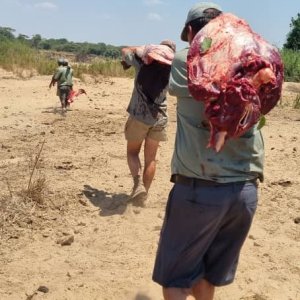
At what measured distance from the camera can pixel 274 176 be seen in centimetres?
602

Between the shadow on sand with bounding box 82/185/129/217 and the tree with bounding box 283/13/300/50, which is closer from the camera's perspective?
the shadow on sand with bounding box 82/185/129/217

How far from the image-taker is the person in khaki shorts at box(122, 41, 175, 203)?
4.58m

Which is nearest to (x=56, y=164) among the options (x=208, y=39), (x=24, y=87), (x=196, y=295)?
(x=196, y=295)

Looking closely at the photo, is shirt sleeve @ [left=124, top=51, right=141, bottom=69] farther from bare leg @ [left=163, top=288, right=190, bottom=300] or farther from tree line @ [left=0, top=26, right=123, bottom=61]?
tree line @ [left=0, top=26, right=123, bottom=61]

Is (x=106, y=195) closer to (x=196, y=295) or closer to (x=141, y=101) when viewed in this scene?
(x=141, y=101)


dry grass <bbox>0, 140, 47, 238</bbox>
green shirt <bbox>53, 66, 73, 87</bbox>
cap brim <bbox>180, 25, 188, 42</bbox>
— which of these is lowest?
dry grass <bbox>0, 140, 47, 238</bbox>

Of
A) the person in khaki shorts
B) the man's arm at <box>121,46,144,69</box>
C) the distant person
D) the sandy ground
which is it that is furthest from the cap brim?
the distant person

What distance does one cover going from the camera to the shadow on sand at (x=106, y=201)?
4824mm

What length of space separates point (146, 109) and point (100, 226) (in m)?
1.11

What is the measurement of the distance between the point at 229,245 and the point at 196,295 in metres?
0.33

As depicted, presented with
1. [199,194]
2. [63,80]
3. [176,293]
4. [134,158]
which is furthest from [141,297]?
[63,80]

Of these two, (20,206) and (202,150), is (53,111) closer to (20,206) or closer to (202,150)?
(20,206)

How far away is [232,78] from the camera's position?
6.81ft

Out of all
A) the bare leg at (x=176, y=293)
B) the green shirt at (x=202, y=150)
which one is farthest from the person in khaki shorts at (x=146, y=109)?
the bare leg at (x=176, y=293)
